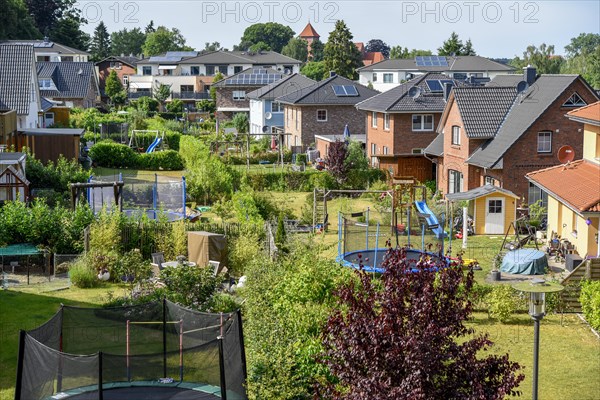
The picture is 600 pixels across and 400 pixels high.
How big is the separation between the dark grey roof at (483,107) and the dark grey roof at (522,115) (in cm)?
39

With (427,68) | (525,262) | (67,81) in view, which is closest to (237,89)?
(67,81)

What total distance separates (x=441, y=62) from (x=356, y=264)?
66.2m

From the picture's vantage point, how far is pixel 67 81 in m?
72.6

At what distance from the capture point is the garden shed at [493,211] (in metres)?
34.2

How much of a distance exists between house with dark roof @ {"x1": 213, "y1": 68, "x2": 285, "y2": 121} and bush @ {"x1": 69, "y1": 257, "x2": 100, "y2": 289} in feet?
175

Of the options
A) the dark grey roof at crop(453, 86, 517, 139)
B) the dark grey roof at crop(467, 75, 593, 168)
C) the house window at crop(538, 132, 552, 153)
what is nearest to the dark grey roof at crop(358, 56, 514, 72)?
the dark grey roof at crop(453, 86, 517, 139)

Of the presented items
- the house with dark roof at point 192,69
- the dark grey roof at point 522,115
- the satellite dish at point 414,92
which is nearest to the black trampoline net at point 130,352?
the dark grey roof at point 522,115

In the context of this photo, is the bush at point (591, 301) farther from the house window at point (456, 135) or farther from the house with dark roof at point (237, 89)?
the house with dark roof at point (237, 89)

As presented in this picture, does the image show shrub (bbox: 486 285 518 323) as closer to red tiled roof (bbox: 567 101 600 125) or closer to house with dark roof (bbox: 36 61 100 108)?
red tiled roof (bbox: 567 101 600 125)

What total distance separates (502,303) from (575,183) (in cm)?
923

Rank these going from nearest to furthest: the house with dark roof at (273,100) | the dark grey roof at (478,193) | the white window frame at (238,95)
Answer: the dark grey roof at (478,193)
the house with dark roof at (273,100)
the white window frame at (238,95)

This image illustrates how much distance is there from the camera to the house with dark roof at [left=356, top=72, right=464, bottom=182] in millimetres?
45312

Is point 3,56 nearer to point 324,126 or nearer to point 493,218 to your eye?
point 324,126

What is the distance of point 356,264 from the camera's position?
25.3 m
